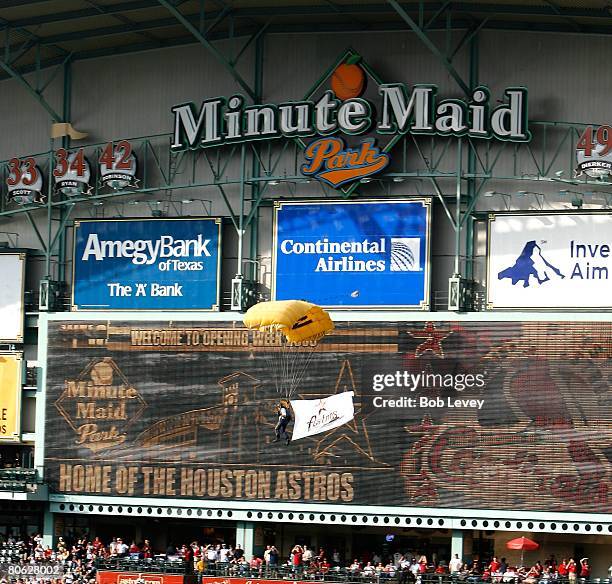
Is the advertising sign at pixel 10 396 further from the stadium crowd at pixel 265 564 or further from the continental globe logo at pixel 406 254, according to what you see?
the continental globe logo at pixel 406 254

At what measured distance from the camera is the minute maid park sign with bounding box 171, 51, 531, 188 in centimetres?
5462

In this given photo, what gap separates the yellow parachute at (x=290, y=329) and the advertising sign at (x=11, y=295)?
11312 millimetres

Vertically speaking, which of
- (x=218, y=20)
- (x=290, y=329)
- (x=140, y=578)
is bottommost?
(x=140, y=578)

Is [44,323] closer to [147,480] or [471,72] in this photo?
[147,480]

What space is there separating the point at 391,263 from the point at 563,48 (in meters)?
9.31

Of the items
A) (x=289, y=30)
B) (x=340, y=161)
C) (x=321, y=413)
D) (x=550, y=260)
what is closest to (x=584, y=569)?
(x=321, y=413)

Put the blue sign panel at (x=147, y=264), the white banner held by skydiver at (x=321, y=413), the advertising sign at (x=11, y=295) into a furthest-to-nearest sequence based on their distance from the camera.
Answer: the advertising sign at (x=11, y=295)
the blue sign panel at (x=147, y=264)
the white banner held by skydiver at (x=321, y=413)

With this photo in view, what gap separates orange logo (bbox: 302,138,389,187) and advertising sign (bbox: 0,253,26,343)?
39.7 feet

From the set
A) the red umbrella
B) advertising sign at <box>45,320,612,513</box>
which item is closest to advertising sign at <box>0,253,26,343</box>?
advertising sign at <box>45,320,612,513</box>

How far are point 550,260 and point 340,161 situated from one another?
8.08 metres

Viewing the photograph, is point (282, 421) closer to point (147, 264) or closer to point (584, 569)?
point (147, 264)

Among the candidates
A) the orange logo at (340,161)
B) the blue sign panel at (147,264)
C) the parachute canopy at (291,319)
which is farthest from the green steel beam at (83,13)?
the parachute canopy at (291,319)

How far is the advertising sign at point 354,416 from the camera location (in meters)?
51.6

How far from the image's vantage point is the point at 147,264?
192 ft
